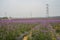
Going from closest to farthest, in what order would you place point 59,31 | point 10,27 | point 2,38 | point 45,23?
point 2,38, point 10,27, point 45,23, point 59,31

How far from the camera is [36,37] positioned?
25.9 ft

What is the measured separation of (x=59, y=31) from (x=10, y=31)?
5145 mm

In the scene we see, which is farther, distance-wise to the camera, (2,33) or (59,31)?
(59,31)

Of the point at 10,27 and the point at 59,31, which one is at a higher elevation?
the point at 10,27

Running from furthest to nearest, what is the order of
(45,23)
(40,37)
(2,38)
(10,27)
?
1. (45,23)
2. (10,27)
3. (40,37)
4. (2,38)

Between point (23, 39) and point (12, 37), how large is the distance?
0.76 metres

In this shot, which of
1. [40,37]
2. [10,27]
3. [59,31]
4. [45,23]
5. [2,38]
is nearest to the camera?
[2,38]

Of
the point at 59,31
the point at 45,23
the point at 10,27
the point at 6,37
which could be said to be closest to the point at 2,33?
the point at 6,37

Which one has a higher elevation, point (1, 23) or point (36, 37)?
point (1, 23)

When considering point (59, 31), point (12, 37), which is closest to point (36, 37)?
point (12, 37)

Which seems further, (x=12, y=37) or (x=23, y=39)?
(x=23, y=39)

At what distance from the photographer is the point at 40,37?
793 centimetres

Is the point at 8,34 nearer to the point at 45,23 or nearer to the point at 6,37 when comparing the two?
the point at 6,37

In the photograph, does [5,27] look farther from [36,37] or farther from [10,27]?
[36,37]
